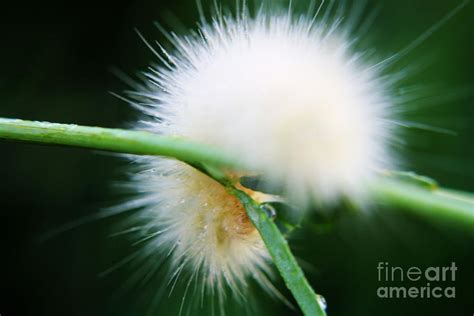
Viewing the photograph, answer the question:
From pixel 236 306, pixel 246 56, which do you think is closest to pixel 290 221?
pixel 246 56

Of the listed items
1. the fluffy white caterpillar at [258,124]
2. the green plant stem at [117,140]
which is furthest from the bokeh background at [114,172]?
the green plant stem at [117,140]

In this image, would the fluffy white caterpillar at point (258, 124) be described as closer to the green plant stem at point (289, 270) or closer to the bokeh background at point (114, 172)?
the green plant stem at point (289, 270)

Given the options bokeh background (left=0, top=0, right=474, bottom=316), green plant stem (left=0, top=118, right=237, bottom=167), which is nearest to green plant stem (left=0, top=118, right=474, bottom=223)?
green plant stem (left=0, top=118, right=237, bottom=167)

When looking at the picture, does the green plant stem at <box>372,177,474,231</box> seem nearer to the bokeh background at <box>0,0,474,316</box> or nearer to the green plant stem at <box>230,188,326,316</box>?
the green plant stem at <box>230,188,326,316</box>

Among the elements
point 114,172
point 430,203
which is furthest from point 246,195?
point 114,172

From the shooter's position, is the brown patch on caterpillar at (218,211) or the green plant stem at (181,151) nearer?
the green plant stem at (181,151)

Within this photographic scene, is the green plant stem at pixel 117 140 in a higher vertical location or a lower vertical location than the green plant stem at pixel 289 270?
higher
